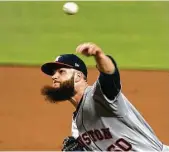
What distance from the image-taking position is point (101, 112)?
2.70 meters

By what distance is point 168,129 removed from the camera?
5.22 metres

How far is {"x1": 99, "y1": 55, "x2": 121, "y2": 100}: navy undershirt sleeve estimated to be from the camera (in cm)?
248

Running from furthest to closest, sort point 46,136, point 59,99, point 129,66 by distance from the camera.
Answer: point 129,66, point 46,136, point 59,99

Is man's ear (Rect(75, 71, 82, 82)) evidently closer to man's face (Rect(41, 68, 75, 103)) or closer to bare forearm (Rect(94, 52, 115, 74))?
man's face (Rect(41, 68, 75, 103))

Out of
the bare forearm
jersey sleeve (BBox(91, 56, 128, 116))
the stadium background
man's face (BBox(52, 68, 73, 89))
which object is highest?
the stadium background

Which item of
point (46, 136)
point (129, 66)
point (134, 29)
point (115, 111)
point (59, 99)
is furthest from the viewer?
point (134, 29)

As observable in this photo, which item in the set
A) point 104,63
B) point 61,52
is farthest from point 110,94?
point 61,52

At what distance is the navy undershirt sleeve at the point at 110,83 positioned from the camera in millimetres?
2482

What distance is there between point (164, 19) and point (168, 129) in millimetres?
2282

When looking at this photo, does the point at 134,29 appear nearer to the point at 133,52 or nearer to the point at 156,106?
the point at 133,52

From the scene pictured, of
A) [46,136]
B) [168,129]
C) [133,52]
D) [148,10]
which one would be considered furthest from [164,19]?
[46,136]

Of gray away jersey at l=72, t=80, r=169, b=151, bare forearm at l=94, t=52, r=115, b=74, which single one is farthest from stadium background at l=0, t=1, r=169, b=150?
bare forearm at l=94, t=52, r=115, b=74

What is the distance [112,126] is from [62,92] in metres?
0.33

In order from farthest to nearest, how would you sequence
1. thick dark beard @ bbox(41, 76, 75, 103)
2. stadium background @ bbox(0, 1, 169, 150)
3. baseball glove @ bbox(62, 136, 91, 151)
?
stadium background @ bbox(0, 1, 169, 150), baseball glove @ bbox(62, 136, 91, 151), thick dark beard @ bbox(41, 76, 75, 103)
